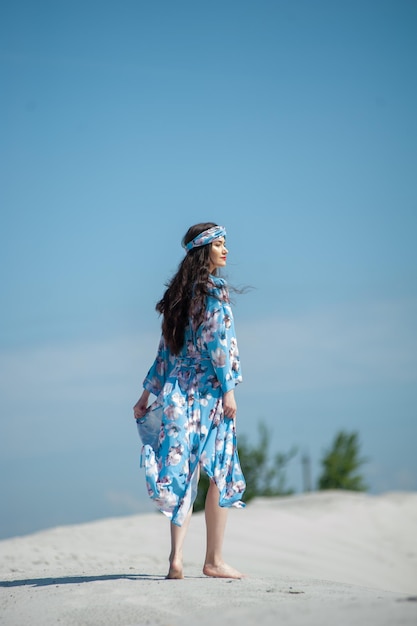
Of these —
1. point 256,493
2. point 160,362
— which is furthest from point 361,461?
point 160,362

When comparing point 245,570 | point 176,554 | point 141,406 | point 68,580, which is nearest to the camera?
point 176,554

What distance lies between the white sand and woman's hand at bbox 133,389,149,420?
114cm

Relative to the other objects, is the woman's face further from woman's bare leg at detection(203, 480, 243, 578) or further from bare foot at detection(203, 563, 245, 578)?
bare foot at detection(203, 563, 245, 578)

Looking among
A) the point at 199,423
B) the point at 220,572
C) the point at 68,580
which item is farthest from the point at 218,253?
the point at 68,580

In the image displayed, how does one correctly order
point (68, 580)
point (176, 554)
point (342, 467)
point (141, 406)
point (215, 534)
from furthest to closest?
point (342, 467) < point (141, 406) < point (68, 580) < point (215, 534) < point (176, 554)

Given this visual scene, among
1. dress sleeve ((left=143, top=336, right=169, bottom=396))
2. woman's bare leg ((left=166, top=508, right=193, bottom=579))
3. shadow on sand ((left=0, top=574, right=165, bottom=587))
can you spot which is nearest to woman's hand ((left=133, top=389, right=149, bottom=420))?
dress sleeve ((left=143, top=336, right=169, bottom=396))

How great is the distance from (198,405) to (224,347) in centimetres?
45

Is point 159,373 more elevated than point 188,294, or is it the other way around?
point 188,294

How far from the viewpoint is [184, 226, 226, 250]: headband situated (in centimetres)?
657

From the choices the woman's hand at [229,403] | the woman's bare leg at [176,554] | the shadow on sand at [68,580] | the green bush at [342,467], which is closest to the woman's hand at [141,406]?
the woman's hand at [229,403]

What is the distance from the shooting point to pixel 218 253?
21.7 ft

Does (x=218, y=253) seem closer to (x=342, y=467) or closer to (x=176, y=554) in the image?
(x=176, y=554)

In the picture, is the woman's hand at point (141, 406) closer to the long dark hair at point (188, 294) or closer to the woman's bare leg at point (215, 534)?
the long dark hair at point (188, 294)

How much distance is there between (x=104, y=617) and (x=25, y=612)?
678mm
